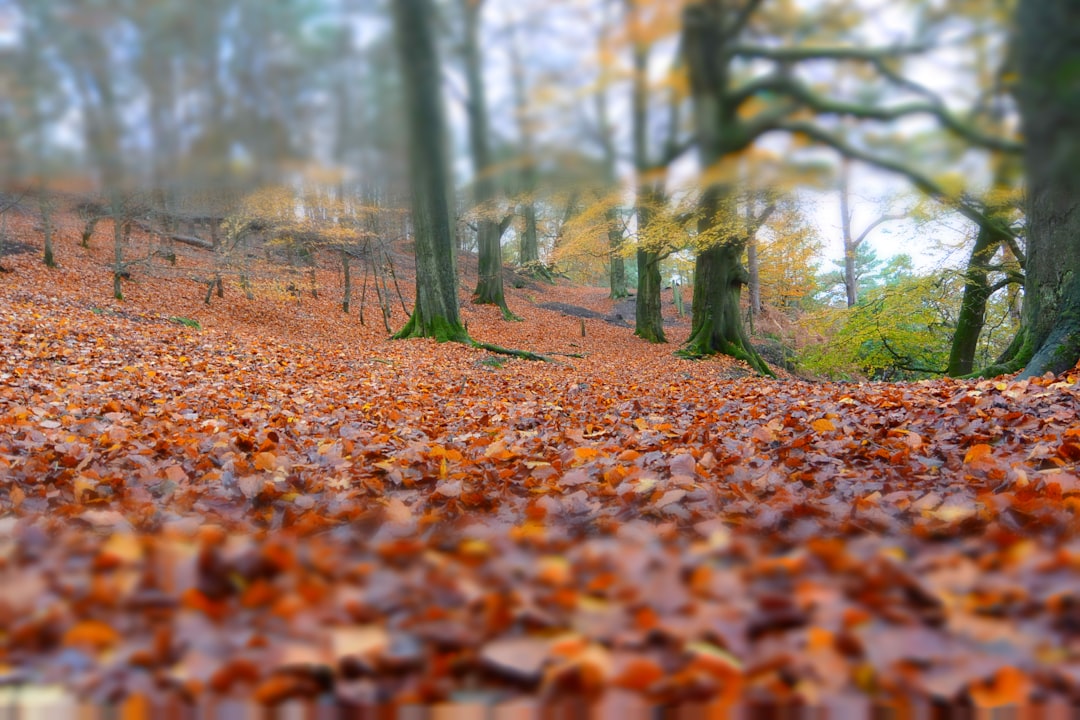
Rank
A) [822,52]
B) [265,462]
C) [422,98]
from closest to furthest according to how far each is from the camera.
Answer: [822,52] → [422,98] → [265,462]

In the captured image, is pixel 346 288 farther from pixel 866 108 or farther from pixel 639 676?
pixel 639 676

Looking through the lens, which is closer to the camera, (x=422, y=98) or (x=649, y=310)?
(x=422, y=98)

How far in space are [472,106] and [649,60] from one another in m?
0.72

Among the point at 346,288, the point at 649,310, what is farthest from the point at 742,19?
the point at 346,288

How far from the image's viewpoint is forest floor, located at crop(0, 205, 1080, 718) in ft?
3.03

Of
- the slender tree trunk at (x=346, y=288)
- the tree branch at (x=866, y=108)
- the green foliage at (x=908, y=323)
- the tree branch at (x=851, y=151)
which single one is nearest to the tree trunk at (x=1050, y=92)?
the tree branch at (x=866, y=108)

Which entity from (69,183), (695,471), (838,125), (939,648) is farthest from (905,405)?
(69,183)

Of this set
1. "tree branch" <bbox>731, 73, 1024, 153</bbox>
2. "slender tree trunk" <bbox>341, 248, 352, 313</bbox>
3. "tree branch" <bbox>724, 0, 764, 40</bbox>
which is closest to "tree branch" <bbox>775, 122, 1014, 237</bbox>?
"tree branch" <bbox>731, 73, 1024, 153</bbox>

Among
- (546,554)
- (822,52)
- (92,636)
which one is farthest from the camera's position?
(822,52)

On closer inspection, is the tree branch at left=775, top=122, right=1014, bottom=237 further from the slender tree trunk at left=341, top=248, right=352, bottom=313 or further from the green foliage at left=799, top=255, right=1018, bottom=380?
the slender tree trunk at left=341, top=248, right=352, bottom=313

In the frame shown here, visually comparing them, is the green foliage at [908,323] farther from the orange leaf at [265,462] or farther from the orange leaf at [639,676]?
the orange leaf at [639,676]

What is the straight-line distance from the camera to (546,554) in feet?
4.60

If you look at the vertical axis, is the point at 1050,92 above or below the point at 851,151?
above

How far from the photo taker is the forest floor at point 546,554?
3.03ft
